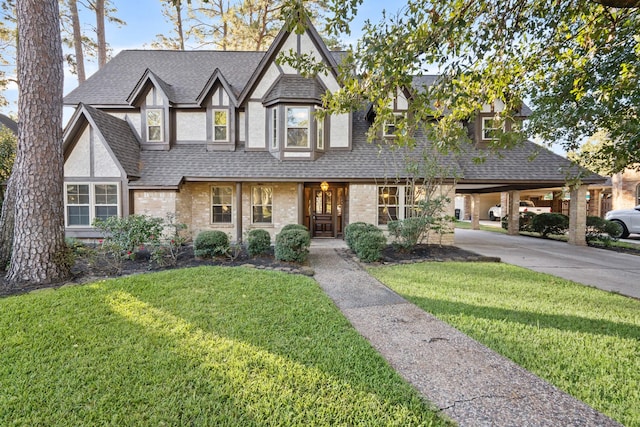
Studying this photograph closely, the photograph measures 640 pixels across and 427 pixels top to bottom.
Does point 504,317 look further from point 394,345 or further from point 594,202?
point 594,202

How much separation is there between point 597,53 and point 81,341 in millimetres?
10210

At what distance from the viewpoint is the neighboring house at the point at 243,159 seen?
35.5ft

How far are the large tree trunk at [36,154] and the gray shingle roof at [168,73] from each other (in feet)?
21.6

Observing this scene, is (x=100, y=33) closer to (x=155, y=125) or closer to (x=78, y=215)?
(x=155, y=125)

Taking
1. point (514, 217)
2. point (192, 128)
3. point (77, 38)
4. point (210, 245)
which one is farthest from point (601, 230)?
point (77, 38)

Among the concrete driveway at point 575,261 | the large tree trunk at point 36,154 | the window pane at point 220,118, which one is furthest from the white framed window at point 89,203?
the concrete driveway at point 575,261

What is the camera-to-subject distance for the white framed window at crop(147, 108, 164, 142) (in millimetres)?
12266

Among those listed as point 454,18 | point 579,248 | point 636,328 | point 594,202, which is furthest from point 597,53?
point 594,202

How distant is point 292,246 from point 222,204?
6.01 m

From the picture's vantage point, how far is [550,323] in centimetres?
436

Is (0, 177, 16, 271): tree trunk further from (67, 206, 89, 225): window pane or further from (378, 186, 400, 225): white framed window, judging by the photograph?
(378, 186, 400, 225): white framed window

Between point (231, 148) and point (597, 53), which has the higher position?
point (597, 53)

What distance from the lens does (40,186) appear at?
19.7ft

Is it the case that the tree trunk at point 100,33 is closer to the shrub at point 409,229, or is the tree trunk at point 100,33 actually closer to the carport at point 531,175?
the shrub at point 409,229
